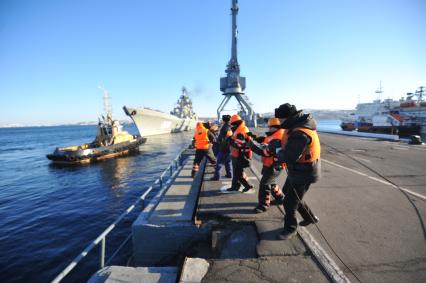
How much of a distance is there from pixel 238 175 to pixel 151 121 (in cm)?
4892

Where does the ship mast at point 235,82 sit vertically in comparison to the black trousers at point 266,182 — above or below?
above

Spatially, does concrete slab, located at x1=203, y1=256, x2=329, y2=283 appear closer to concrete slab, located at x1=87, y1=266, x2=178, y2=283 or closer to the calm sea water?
concrete slab, located at x1=87, y1=266, x2=178, y2=283

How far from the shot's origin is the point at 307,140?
291 cm

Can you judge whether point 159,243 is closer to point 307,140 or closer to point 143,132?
point 307,140

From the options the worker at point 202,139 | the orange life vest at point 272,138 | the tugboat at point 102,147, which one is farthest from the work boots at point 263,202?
the tugboat at point 102,147

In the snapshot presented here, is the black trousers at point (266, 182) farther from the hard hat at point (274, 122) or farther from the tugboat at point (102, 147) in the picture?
the tugboat at point (102, 147)

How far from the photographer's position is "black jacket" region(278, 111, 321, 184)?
9.55 ft

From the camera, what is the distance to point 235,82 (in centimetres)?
5153

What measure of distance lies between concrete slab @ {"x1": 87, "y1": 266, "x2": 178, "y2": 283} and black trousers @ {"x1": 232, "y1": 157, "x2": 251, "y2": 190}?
291 cm

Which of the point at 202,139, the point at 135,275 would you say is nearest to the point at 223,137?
the point at 202,139

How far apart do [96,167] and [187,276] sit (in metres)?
20.9

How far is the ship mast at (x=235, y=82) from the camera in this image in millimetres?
51125

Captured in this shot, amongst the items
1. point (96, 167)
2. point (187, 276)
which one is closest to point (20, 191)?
point (96, 167)

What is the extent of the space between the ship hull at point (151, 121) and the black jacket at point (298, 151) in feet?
150
